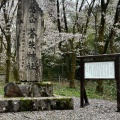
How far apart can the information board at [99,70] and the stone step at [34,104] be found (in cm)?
103

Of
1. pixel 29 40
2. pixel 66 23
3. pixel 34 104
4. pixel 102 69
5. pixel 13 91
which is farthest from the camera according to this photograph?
pixel 66 23

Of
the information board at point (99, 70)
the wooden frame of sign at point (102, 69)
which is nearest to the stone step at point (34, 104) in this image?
the wooden frame of sign at point (102, 69)

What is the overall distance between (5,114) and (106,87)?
26.9ft

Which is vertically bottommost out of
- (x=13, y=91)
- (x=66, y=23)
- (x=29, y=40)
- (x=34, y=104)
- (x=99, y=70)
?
(x=34, y=104)

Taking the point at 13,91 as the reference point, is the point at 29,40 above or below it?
above

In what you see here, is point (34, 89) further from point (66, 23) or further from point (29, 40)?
point (66, 23)

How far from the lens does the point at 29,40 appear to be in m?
8.49

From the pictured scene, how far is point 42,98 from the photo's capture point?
7.66 metres

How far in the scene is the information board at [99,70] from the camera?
7.57 m

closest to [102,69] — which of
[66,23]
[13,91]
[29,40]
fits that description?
[29,40]

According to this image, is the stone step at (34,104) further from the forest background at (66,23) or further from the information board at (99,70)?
the forest background at (66,23)

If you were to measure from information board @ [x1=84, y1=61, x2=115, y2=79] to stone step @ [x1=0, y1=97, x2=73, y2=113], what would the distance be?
40.7 inches

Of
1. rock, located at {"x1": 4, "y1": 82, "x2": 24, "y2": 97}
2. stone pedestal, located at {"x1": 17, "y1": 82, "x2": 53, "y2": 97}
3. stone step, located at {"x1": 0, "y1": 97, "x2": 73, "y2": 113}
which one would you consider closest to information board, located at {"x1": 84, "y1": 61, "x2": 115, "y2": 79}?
stone step, located at {"x1": 0, "y1": 97, "x2": 73, "y2": 113}

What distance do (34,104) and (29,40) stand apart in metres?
2.16
